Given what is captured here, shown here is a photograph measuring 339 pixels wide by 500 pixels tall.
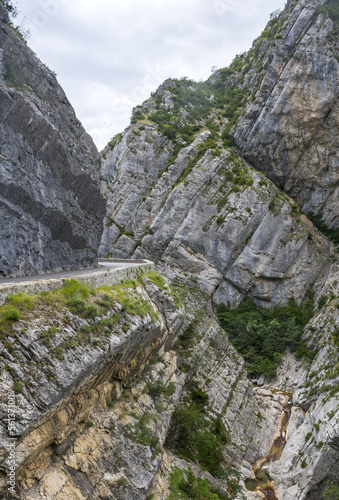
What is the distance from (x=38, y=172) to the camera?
20.0 metres

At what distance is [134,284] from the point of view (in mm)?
20688

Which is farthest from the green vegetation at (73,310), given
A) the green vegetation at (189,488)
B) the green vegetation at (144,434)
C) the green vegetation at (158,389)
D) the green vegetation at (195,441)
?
the green vegetation at (195,441)

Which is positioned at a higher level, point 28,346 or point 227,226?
point 227,226

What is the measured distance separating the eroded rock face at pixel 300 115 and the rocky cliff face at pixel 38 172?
103 ft

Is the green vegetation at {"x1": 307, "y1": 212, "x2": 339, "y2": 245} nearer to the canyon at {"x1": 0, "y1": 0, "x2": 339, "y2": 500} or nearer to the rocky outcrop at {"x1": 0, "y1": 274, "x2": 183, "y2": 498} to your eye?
the canyon at {"x1": 0, "y1": 0, "x2": 339, "y2": 500}

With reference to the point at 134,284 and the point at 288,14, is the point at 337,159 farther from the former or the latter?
the point at 134,284

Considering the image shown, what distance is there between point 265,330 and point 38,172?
1196 inches

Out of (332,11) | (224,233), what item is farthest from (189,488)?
(332,11)

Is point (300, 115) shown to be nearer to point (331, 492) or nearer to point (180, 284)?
point (180, 284)

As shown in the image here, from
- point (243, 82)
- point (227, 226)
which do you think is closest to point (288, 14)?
point (243, 82)

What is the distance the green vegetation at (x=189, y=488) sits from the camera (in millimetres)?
15789

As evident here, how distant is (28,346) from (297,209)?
147ft

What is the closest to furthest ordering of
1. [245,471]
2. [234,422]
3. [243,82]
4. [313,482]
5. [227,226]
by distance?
[313,482]
[245,471]
[234,422]
[227,226]
[243,82]

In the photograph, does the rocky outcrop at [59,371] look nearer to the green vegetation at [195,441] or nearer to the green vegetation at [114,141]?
the green vegetation at [195,441]
